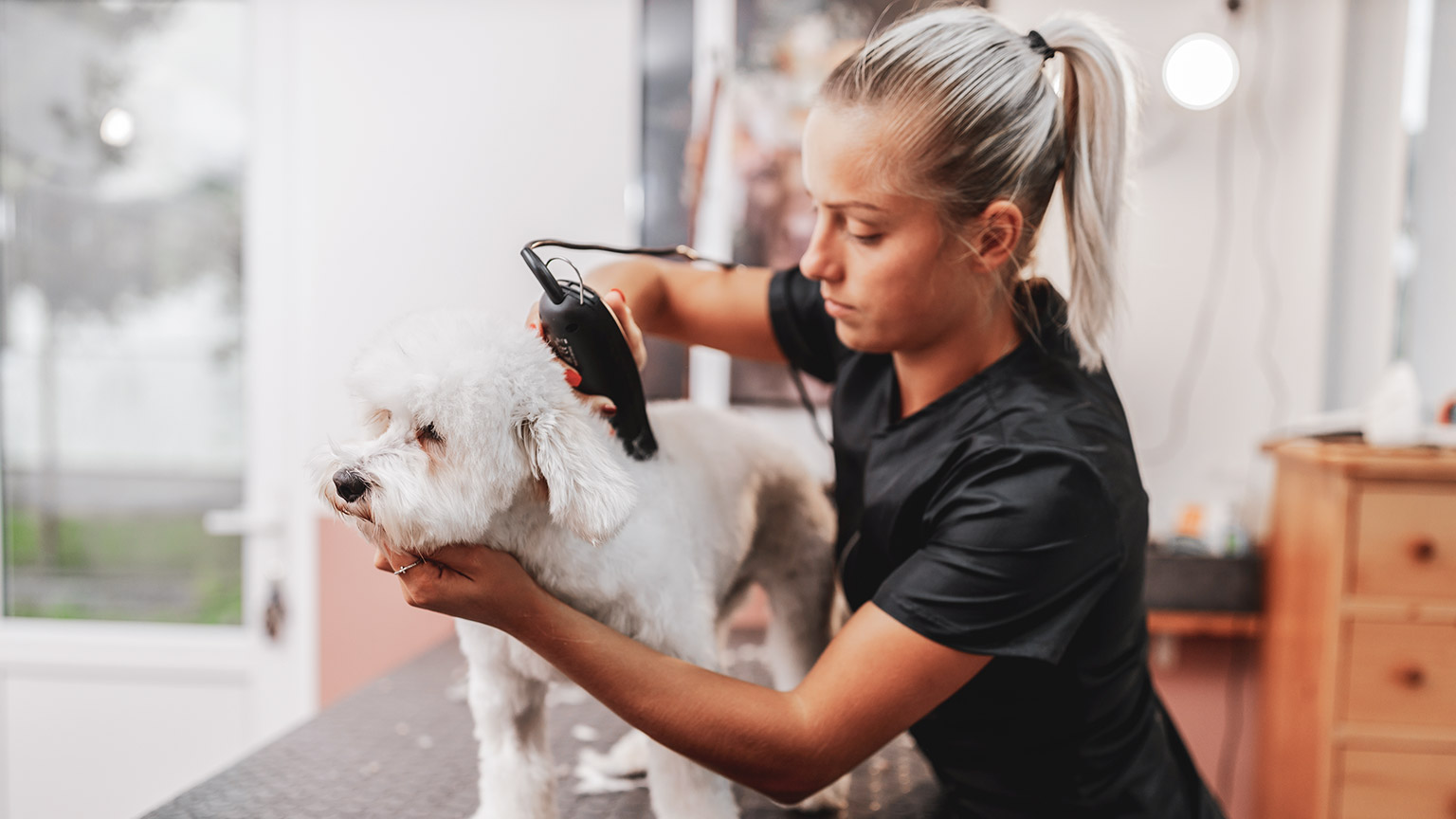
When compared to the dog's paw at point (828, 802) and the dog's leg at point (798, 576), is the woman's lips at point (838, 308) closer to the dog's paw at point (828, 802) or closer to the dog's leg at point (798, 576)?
the dog's leg at point (798, 576)

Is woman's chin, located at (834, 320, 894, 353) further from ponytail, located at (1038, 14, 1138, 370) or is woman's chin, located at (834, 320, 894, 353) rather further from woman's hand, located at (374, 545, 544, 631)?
woman's hand, located at (374, 545, 544, 631)

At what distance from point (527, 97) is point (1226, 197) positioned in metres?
1.60

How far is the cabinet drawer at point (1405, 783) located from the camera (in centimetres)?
151

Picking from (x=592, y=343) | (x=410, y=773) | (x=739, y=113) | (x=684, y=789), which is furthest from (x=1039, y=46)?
(x=739, y=113)

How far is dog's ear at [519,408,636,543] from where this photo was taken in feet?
2.06

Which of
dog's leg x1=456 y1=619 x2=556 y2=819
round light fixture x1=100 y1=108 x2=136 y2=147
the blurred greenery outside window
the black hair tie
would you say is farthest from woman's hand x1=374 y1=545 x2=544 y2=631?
round light fixture x1=100 y1=108 x2=136 y2=147

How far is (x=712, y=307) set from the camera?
1.08 metres

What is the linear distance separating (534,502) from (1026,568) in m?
0.42

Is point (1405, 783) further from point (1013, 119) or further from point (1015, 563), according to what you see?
point (1013, 119)

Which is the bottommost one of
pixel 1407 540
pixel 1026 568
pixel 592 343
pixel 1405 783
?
pixel 1405 783

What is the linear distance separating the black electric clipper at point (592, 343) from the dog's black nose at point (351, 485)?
0.19m

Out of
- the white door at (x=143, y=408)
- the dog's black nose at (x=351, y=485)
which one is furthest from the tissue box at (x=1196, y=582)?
the white door at (x=143, y=408)

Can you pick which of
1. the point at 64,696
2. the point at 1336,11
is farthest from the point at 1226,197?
the point at 64,696

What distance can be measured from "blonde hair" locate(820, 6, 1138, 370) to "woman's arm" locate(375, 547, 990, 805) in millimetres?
350
